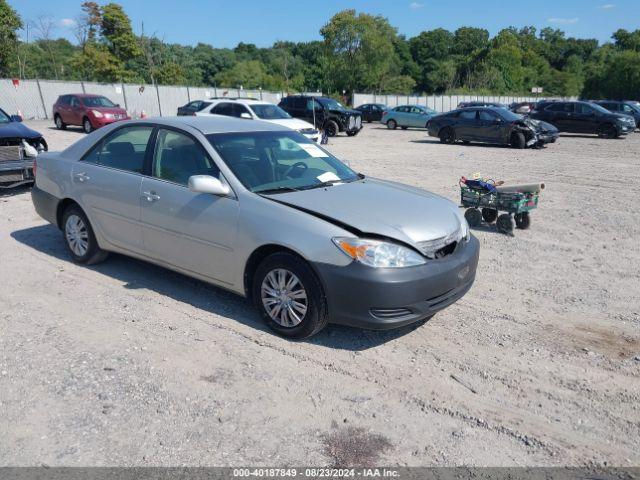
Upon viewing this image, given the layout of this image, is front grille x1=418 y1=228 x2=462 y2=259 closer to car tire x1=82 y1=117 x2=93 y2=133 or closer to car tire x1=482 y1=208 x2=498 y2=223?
car tire x1=482 y1=208 x2=498 y2=223

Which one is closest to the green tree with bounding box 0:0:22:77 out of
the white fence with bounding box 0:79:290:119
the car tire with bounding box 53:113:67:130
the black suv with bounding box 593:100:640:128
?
the white fence with bounding box 0:79:290:119

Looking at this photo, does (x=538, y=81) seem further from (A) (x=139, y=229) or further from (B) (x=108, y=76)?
(A) (x=139, y=229)

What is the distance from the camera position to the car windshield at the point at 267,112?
18.1 metres

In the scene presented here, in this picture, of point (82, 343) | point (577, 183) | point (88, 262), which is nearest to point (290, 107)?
point (577, 183)

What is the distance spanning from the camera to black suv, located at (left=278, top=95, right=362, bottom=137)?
2478 centimetres

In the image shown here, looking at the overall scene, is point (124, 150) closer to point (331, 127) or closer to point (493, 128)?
point (493, 128)

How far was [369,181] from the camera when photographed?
5.39 metres

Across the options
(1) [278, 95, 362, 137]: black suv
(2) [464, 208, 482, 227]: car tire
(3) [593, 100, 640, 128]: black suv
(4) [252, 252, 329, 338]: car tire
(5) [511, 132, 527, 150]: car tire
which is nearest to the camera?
(4) [252, 252, 329, 338]: car tire

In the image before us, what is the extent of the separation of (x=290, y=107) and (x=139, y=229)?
2043cm

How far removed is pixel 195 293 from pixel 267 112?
13.9m

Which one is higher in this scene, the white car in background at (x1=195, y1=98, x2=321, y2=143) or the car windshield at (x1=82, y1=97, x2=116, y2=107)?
the car windshield at (x1=82, y1=97, x2=116, y2=107)

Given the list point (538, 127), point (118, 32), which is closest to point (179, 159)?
point (538, 127)

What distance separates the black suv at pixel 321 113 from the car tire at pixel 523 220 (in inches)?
678

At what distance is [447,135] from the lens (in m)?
23.0
